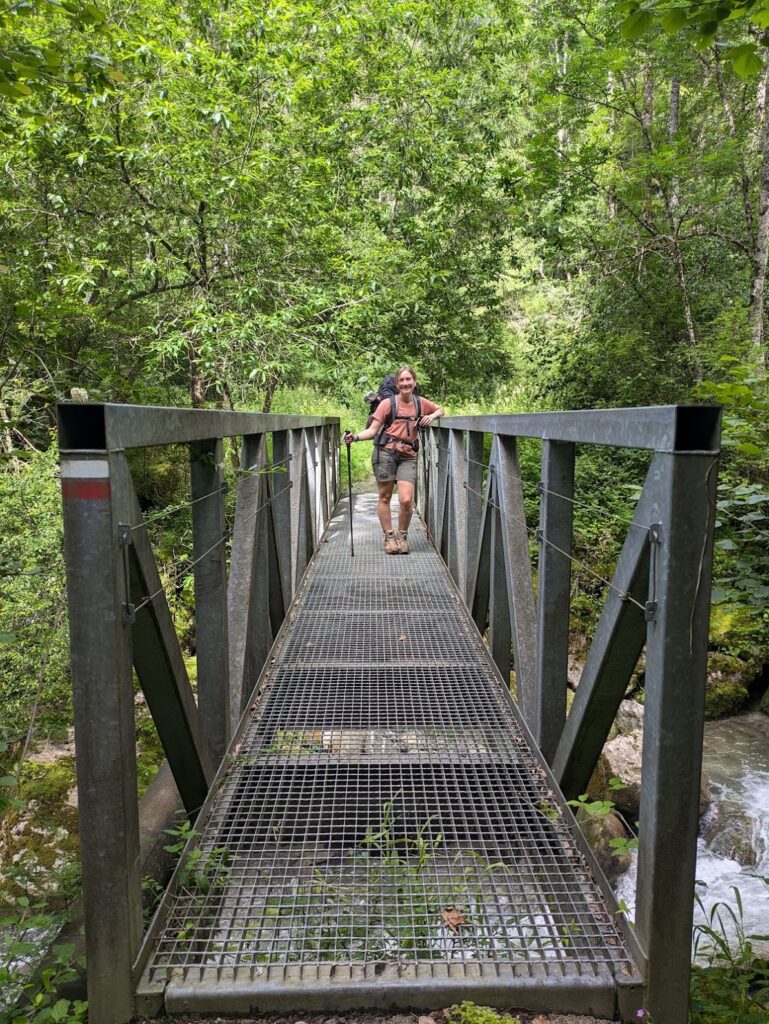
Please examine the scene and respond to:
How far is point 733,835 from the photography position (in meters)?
4.72

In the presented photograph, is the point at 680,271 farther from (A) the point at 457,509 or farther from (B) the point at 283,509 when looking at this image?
(B) the point at 283,509

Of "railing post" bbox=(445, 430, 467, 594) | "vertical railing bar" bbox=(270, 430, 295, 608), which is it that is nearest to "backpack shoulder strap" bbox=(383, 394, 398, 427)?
"railing post" bbox=(445, 430, 467, 594)

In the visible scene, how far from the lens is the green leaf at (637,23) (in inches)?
108

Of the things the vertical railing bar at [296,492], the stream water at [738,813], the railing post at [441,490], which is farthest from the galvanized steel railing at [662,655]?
the railing post at [441,490]

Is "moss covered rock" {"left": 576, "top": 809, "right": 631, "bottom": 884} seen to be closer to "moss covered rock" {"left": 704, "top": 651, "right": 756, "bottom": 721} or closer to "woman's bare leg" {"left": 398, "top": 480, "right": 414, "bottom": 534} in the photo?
"moss covered rock" {"left": 704, "top": 651, "right": 756, "bottom": 721}

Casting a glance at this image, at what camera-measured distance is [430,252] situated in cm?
1033

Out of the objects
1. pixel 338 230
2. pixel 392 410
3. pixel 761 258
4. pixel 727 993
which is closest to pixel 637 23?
pixel 392 410

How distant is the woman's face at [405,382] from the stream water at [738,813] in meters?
3.85

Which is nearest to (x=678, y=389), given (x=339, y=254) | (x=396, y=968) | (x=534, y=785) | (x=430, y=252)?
(x=430, y=252)

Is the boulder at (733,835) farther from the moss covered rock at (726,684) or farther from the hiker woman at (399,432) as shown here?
the hiker woman at (399,432)

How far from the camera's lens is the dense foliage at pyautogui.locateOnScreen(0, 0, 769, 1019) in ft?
21.8

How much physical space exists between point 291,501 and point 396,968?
3427mm

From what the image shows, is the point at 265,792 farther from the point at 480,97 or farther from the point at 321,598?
the point at 480,97

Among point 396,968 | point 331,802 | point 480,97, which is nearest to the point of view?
point 396,968
